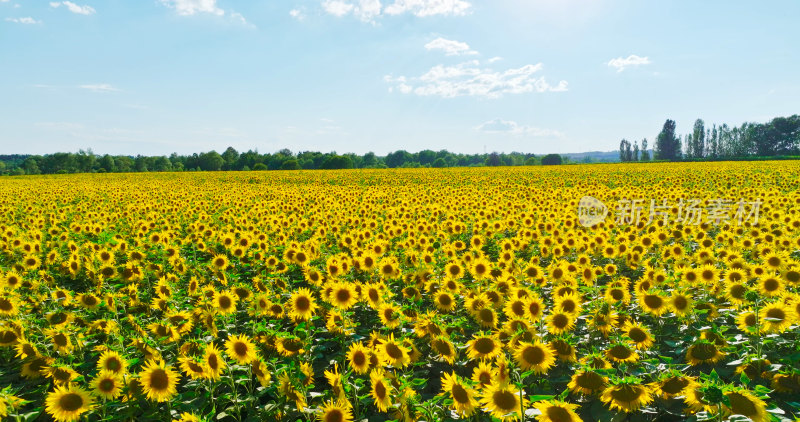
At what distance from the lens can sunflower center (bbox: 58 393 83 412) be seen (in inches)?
120

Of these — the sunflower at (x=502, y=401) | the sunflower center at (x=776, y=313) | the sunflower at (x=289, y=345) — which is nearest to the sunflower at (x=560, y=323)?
the sunflower at (x=502, y=401)

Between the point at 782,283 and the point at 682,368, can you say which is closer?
the point at 682,368

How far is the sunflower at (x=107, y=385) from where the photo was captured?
3.22 metres

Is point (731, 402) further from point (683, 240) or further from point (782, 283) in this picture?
point (683, 240)

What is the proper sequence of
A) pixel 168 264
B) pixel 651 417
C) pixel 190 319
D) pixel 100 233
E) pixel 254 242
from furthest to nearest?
pixel 100 233 → pixel 254 242 → pixel 168 264 → pixel 190 319 → pixel 651 417

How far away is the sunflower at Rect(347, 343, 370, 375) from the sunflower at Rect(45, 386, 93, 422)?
1.91 metres

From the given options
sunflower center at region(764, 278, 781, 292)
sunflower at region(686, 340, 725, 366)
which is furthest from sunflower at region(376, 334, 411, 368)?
sunflower center at region(764, 278, 781, 292)

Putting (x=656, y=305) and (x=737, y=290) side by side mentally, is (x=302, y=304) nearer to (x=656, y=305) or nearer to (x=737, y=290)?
(x=656, y=305)

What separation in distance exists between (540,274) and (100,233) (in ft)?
34.4

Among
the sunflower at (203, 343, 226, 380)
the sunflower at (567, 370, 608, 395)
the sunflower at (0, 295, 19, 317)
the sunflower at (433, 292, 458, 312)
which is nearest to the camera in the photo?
the sunflower at (567, 370, 608, 395)

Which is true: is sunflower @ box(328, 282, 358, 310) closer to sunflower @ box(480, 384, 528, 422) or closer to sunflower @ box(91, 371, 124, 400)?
sunflower @ box(91, 371, 124, 400)

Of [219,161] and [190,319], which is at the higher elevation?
[219,161]

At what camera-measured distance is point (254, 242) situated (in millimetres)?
8734

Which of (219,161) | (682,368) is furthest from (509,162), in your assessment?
(682,368)
